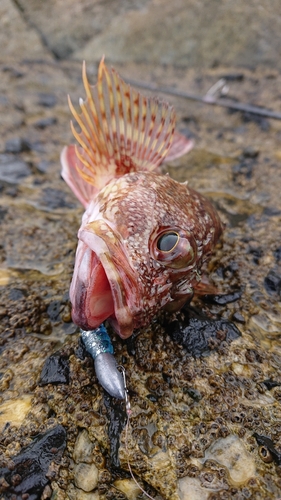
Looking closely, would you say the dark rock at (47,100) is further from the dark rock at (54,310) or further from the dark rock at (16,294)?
the dark rock at (54,310)

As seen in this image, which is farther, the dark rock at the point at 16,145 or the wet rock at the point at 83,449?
the dark rock at the point at 16,145

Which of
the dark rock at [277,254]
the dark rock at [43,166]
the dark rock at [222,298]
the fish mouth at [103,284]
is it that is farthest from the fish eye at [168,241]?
the dark rock at [43,166]

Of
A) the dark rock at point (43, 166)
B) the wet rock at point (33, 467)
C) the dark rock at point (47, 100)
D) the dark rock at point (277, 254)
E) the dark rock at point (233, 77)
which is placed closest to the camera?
the wet rock at point (33, 467)

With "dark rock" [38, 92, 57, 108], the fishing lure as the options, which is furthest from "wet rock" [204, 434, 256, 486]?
"dark rock" [38, 92, 57, 108]

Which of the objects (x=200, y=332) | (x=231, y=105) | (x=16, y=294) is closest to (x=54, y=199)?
(x=16, y=294)

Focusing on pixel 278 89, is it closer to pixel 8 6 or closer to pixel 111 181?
pixel 111 181

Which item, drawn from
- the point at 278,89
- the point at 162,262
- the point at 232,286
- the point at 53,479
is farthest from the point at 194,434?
the point at 278,89
